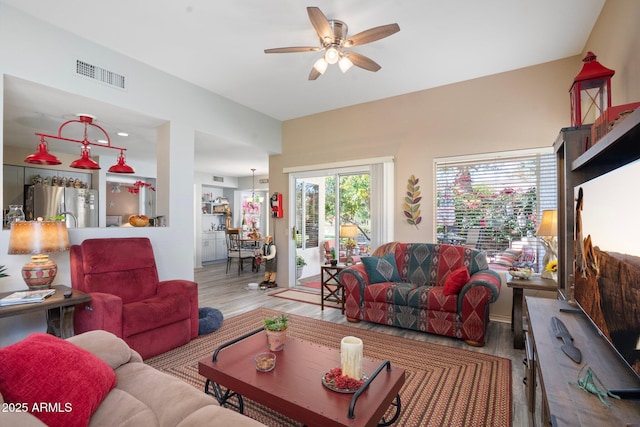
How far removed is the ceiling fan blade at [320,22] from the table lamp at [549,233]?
2676 mm

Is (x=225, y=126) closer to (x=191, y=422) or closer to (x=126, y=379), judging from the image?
(x=126, y=379)

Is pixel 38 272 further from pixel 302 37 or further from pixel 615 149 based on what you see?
pixel 615 149

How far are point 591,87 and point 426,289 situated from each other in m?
2.26

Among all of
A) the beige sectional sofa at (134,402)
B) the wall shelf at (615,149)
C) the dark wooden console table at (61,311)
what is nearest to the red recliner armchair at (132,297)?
the dark wooden console table at (61,311)

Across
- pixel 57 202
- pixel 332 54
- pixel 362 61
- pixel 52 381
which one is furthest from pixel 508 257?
pixel 57 202

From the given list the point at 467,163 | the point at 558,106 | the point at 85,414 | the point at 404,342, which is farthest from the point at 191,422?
the point at 558,106

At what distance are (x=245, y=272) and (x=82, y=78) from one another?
5112 millimetres

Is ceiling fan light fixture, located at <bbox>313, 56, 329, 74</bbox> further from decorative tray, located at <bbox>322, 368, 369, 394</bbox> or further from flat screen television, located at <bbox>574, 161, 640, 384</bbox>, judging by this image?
decorative tray, located at <bbox>322, 368, 369, 394</bbox>

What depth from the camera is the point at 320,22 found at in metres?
2.38

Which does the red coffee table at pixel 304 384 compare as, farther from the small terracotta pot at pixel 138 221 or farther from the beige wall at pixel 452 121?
the beige wall at pixel 452 121

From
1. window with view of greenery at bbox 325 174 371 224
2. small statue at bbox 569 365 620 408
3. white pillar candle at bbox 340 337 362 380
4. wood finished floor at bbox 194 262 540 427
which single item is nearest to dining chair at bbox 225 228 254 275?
wood finished floor at bbox 194 262 540 427

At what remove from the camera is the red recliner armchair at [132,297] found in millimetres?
2586

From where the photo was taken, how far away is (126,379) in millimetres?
1396

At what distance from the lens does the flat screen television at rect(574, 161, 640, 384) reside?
106 cm
